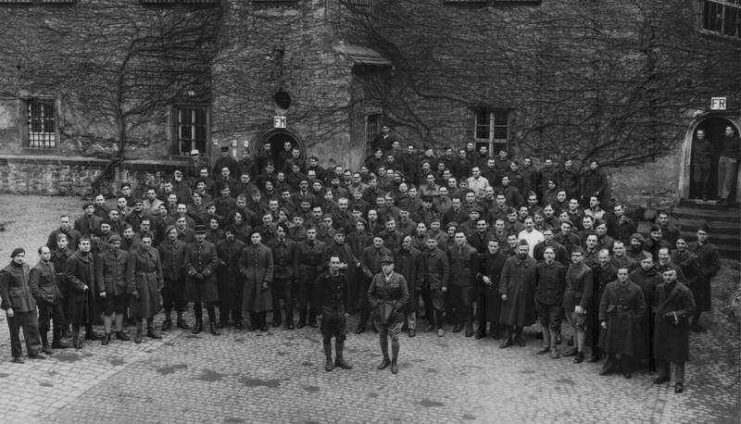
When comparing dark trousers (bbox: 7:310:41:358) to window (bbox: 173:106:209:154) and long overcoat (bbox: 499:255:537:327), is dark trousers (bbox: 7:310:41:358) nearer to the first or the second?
long overcoat (bbox: 499:255:537:327)

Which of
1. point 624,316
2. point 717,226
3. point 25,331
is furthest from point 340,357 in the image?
point 717,226

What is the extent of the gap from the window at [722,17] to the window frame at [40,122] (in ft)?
Answer: 59.2

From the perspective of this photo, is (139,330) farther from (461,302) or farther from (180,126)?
(180,126)

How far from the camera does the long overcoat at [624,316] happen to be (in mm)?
12297

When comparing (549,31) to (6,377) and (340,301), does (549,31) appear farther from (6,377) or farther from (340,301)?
(6,377)

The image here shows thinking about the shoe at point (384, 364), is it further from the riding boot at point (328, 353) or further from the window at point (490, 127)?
the window at point (490, 127)

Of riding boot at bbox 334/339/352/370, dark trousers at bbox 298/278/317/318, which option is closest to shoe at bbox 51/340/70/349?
dark trousers at bbox 298/278/317/318

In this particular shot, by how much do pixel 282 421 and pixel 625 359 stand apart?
5.14 metres

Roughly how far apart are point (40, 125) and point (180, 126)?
14.9 feet

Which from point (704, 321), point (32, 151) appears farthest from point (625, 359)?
point (32, 151)

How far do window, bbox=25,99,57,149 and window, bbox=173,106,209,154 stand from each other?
155 inches

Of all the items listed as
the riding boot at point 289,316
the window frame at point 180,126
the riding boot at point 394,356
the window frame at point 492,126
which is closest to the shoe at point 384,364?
the riding boot at point 394,356

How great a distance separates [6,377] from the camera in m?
11.9

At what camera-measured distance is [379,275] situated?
12.8 metres
